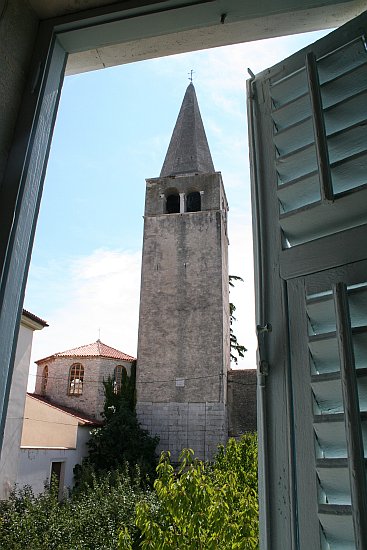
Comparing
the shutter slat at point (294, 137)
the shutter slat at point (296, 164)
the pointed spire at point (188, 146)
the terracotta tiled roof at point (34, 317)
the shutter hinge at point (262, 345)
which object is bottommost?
the shutter hinge at point (262, 345)

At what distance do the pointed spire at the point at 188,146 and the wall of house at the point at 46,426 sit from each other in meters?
12.1

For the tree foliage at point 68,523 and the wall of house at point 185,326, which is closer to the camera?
the tree foliage at point 68,523

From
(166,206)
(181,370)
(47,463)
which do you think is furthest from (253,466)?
(166,206)

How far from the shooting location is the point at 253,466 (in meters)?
7.98

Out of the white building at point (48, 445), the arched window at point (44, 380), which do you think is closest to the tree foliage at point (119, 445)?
the white building at point (48, 445)

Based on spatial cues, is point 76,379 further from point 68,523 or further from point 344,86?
point 344,86

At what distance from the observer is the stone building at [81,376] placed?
18875 mm

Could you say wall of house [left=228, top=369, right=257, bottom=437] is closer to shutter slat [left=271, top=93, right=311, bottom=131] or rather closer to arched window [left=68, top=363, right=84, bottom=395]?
arched window [left=68, top=363, right=84, bottom=395]

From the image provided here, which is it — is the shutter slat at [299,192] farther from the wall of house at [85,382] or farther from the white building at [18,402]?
the wall of house at [85,382]

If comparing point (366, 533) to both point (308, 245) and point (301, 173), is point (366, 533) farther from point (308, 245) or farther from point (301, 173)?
point (301, 173)

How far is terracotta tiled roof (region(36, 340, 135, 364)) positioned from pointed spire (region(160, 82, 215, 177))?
8.72m

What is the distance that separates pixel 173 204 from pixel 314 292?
1945cm

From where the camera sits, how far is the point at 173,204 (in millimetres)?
20078

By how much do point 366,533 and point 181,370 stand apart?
16.7 metres
